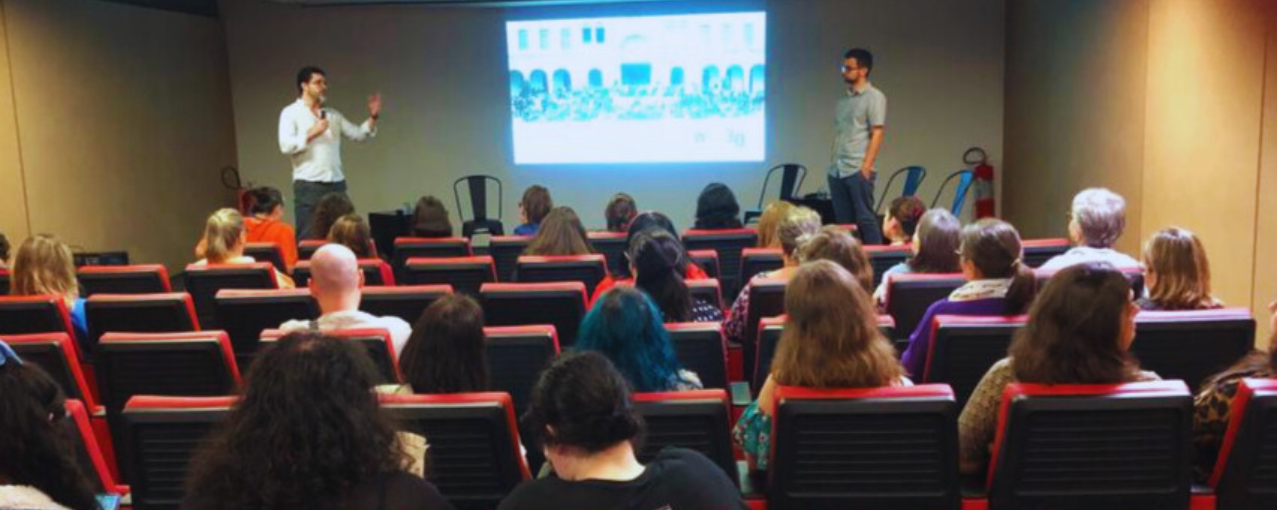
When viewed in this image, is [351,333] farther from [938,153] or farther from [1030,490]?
[938,153]

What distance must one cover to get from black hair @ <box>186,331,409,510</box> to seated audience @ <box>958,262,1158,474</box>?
56.5 inches

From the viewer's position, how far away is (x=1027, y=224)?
8.99 meters

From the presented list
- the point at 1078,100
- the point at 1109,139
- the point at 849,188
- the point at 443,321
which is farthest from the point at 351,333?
the point at 1078,100

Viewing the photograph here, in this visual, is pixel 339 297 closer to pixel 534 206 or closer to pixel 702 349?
pixel 702 349

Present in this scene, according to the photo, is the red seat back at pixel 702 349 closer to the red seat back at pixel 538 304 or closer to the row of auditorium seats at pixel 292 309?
the row of auditorium seats at pixel 292 309

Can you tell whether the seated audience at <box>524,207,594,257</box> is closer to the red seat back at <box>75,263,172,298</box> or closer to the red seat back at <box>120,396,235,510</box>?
the red seat back at <box>75,263,172,298</box>

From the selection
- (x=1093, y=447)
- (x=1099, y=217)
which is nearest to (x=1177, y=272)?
(x=1099, y=217)

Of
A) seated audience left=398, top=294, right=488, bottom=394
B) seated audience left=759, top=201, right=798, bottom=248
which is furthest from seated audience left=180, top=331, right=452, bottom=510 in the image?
seated audience left=759, top=201, right=798, bottom=248

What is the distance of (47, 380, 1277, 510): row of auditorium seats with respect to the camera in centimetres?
216

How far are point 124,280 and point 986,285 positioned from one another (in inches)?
149

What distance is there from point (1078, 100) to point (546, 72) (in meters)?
4.79

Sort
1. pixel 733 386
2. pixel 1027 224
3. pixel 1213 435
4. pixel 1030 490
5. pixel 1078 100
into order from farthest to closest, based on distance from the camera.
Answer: pixel 1027 224 < pixel 1078 100 < pixel 733 386 < pixel 1213 435 < pixel 1030 490

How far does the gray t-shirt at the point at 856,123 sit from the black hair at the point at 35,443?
606cm

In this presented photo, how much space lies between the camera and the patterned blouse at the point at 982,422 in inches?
97.1
